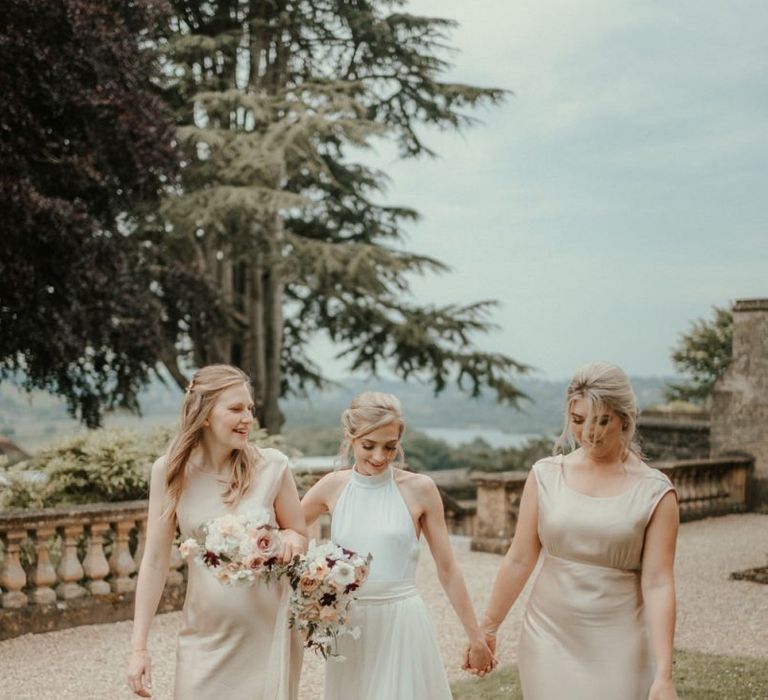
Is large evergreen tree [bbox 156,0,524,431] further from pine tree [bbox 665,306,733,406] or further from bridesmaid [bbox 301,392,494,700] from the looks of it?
bridesmaid [bbox 301,392,494,700]

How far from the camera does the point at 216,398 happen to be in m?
3.35

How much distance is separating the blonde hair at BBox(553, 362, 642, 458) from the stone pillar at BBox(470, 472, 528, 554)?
8083 mm

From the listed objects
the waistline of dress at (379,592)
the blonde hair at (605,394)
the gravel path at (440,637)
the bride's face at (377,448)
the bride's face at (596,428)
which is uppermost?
the blonde hair at (605,394)

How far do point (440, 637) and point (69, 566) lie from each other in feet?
8.40

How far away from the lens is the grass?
18.3 ft

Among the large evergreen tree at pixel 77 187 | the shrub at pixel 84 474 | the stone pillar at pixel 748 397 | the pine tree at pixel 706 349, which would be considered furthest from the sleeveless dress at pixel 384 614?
the pine tree at pixel 706 349

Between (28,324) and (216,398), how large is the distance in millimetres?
11785

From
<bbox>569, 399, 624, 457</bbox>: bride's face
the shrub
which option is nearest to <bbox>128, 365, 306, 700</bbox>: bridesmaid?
<bbox>569, 399, 624, 457</bbox>: bride's face

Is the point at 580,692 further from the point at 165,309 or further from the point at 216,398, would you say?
the point at 165,309

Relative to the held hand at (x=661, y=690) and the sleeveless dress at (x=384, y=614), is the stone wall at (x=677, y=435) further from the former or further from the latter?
the held hand at (x=661, y=690)

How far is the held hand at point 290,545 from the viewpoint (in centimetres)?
314

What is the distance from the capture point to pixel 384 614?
3436 millimetres

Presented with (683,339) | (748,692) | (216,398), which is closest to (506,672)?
(748,692)

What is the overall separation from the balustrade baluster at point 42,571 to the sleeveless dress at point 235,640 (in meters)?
3.96
